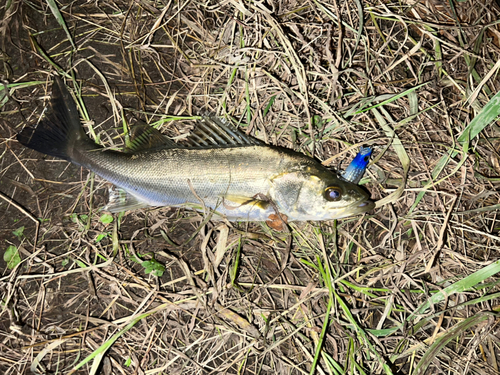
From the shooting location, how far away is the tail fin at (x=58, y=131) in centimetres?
324

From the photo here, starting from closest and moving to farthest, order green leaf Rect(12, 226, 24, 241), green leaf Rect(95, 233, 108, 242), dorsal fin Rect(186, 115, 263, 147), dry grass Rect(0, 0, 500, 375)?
dorsal fin Rect(186, 115, 263, 147), dry grass Rect(0, 0, 500, 375), green leaf Rect(95, 233, 108, 242), green leaf Rect(12, 226, 24, 241)

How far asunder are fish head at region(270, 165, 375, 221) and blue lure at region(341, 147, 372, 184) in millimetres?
144

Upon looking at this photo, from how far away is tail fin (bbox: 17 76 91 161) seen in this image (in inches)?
127

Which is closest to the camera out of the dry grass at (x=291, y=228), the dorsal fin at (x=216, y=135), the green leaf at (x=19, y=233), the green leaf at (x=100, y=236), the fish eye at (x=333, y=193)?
the fish eye at (x=333, y=193)

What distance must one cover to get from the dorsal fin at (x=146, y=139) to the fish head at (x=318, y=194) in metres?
1.09

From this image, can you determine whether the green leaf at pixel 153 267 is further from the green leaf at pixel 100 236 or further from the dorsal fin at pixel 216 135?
the dorsal fin at pixel 216 135

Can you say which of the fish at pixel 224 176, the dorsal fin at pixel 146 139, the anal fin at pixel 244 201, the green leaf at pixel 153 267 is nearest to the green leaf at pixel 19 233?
the fish at pixel 224 176

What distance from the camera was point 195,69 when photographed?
3477mm

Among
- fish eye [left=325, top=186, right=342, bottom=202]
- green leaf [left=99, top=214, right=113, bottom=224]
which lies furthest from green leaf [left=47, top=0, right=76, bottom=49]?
fish eye [left=325, top=186, right=342, bottom=202]

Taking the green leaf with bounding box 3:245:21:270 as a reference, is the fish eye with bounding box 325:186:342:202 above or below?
above

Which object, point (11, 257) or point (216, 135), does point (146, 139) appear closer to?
point (216, 135)

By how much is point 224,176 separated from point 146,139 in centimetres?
85

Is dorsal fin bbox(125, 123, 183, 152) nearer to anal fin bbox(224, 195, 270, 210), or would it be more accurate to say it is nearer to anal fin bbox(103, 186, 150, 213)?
anal fin bbox(103, 186, 150, 213)

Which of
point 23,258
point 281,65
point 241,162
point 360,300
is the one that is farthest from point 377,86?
point 23,258
